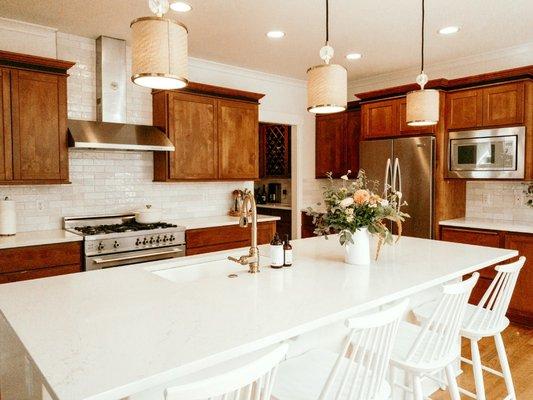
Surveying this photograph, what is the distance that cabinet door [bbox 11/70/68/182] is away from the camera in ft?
11.2

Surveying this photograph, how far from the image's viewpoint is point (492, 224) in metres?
4.34

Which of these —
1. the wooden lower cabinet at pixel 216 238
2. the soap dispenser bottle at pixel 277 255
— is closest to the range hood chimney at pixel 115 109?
the wooden lower cabinet at pixel 216 238

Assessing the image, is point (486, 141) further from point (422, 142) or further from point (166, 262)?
point (166, 262)

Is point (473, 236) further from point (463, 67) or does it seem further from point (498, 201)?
point (463, 67)

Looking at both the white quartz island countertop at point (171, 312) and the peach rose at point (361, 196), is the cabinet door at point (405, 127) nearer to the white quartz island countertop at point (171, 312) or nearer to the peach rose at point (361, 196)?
the white quartz island countertop at point (171, 312)

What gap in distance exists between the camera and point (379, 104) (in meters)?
5.08

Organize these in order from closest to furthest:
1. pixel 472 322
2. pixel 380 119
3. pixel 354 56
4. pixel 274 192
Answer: pixel 472 322 < pixel 354 56 < pixel 380 119 < pixel 274 192

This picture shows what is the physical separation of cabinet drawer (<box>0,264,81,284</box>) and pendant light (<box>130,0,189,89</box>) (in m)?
2.40

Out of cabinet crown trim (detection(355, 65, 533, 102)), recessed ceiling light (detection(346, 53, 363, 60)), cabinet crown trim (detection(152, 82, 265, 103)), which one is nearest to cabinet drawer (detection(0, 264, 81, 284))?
cabinet crown trim (detection(152, 82, 265, 103))

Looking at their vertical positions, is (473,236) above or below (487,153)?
below

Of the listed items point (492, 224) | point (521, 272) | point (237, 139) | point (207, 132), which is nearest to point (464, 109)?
point (492, 224)

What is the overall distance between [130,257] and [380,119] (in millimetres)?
3317

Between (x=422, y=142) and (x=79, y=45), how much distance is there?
3718 mm

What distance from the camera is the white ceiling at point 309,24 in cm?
336
